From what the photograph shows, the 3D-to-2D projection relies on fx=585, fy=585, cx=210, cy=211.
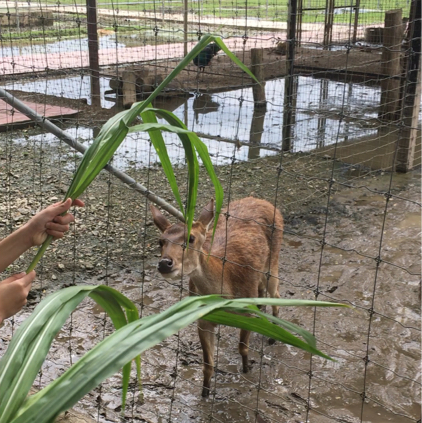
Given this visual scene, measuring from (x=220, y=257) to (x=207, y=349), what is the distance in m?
0.64

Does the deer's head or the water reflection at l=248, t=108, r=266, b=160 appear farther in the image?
the water reflection at l=248, t=108, r=266, b=160

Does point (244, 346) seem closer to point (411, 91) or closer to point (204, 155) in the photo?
point (204, 155)

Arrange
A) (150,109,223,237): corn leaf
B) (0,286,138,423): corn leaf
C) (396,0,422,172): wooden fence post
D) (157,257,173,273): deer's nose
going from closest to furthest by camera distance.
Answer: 1. (0,286,138,423): corn leaf
2. (150,109,223,237): corn leaf
3. (157,257,173,273): deer's nose
4. (396,0,422,172): wooden fence post

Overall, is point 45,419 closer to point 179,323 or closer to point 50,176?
point 179,323

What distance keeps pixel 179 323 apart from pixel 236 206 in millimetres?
3589

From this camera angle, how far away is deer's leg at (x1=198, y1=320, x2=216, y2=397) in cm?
378

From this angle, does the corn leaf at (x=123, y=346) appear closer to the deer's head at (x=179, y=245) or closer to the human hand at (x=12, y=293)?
the human hand at (x=12, y=293)

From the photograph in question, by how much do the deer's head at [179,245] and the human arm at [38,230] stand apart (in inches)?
51.0

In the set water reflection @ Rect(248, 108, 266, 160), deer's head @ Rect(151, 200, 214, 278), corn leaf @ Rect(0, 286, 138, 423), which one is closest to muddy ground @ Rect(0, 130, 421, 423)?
deer's head @ Rect(151, 200, 214, 278)

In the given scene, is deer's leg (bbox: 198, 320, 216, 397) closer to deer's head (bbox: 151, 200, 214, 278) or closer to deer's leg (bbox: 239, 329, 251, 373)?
deer's leg (bbox: 239, 329, 251, 373)

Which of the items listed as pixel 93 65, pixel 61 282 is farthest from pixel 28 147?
pixel 61 282

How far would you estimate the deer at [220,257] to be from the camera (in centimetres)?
370

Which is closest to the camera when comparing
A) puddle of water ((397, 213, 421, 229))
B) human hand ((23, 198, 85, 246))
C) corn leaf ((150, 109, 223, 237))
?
corn leaf ((150, 109, 223, 237))

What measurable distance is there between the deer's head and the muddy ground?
0.16 m
